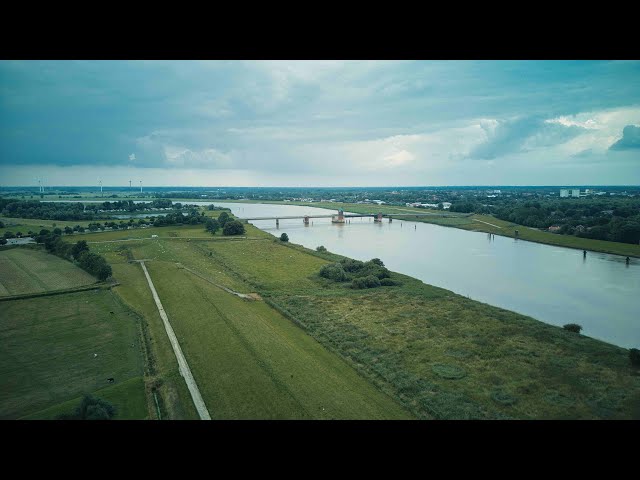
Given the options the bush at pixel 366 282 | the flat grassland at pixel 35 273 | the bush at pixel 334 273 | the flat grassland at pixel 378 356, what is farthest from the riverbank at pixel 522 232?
the flat grassland at pixel 35 273

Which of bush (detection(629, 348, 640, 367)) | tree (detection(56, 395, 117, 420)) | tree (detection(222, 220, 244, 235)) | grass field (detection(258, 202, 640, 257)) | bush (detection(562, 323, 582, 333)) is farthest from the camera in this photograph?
tree (detection(222, 220, 244, 235))

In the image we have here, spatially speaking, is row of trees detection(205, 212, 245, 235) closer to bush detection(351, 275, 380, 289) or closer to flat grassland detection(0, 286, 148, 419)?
bush detection(351, 275, 380, 289)

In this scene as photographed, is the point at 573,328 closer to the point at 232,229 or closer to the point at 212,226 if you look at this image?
the point at 232,229

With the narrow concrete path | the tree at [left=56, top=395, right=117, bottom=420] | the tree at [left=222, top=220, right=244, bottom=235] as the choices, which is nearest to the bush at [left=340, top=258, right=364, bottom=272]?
the narrow concrete path

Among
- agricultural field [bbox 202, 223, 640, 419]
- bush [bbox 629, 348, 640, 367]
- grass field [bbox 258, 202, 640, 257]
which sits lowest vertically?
agricultural field [bbox 202, 223, 640, 419]

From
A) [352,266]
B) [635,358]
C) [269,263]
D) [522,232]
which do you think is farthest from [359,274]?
[522,232]
